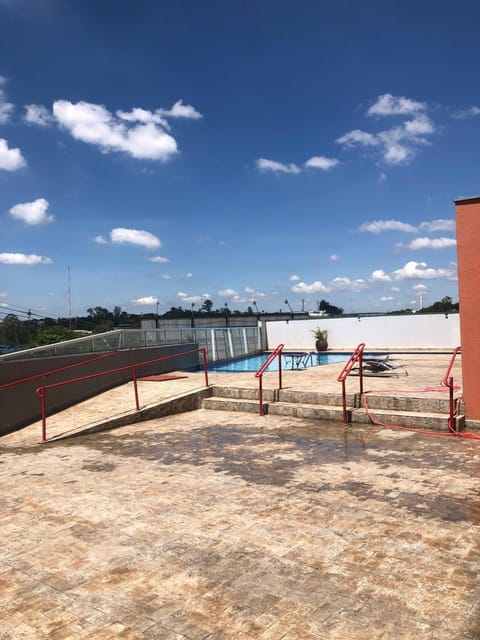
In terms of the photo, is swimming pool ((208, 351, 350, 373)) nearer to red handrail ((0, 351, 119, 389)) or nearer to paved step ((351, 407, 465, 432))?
red handrail ((0, 351, 119, 389))

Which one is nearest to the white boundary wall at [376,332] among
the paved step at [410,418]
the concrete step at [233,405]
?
the concrete step at [233,405]

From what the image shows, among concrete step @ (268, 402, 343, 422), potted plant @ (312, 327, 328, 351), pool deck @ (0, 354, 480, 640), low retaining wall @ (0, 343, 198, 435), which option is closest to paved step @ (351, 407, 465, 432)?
concrete step @ (268, 402, 343, 422)

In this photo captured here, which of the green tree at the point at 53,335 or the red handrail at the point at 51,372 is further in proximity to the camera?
the green tree at the point at 53,335

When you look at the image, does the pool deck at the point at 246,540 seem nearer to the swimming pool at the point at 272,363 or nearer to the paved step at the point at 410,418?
the paved step at the point at 410,418

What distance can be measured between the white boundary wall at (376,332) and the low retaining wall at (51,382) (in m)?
13.5

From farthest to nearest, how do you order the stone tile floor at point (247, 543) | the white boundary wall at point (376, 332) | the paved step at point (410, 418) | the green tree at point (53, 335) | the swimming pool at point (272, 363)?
the white boundary wall at point (376, 332), the swimming pool at point (272, 363), the green tree at point (53, 335), the paved step at point (410, 418), the stone tile floor at point (247, 543)

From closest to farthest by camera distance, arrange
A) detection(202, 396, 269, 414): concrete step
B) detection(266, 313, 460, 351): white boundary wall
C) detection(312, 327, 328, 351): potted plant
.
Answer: detection(202, 396, 269, 414): concrete step < detection(266, 313, 460, 351): white boundary wall < detection(312, 327, 328, 351): potted plant

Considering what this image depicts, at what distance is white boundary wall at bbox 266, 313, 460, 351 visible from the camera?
21266 millimetres

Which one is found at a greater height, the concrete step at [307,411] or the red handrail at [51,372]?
the red handrail at [51,372]

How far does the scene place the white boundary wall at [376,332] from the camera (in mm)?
21266

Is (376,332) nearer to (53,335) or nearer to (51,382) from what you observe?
(53,335)

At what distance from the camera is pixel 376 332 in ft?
76.3

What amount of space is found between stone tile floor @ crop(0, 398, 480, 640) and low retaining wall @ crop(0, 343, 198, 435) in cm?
244

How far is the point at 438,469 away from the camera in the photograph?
579cm
